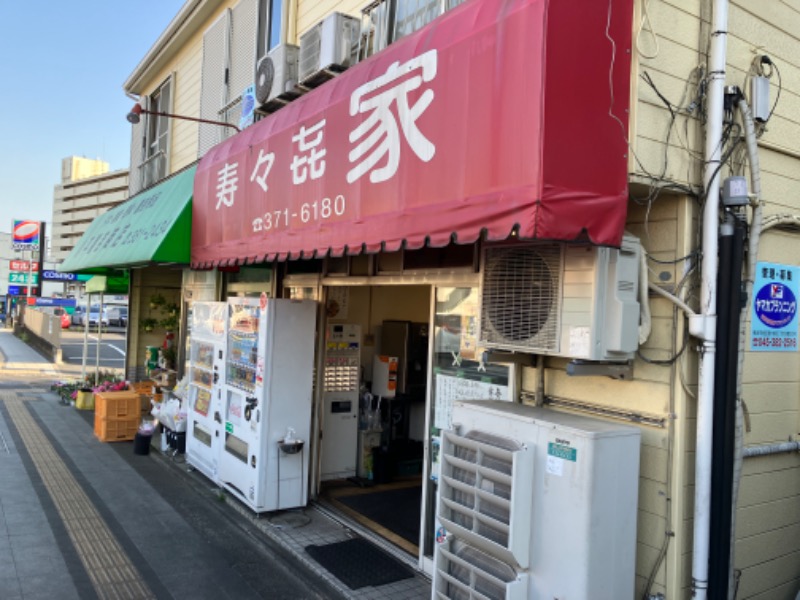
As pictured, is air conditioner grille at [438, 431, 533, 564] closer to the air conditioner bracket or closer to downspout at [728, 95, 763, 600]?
the air conditioner bracket

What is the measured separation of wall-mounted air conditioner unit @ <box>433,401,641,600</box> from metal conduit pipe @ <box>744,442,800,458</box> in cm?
95

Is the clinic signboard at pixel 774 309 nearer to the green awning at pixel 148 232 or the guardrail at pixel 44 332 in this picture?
the green awning at pixel 148 232

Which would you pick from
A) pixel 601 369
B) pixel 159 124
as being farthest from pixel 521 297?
pixel 159 124

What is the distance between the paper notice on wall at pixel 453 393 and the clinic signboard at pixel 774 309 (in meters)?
1.72

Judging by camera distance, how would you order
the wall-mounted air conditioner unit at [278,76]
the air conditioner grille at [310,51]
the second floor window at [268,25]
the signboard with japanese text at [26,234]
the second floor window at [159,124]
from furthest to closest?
the signboard with japanese text at [26,234] → the second floor window at [159,124] → the second floor window at [268,25] → the wall-mounted air conditioner unit at [278,76] → the air conditioner grille at [310,51]

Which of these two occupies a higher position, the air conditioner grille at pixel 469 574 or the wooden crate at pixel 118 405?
the air conditioner grille at pixel 469 574

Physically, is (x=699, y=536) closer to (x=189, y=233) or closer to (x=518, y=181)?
(x=518, y=181)

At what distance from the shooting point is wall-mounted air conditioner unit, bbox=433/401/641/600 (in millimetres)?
3154

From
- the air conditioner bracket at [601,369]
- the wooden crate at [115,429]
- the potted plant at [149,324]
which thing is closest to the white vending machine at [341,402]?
the wooden crate at [115,429]

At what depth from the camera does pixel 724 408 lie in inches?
137

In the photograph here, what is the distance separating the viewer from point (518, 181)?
3121 millimetres

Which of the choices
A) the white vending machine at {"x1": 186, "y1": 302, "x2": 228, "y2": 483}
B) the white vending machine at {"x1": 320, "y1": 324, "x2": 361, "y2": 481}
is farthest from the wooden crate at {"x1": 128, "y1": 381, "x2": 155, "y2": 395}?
the white vending machine at {"x1": 320, "y1": 324, "x2": 361, "y2": 481}

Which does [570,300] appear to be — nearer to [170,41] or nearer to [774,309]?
[774,309]

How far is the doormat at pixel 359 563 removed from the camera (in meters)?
5.32
